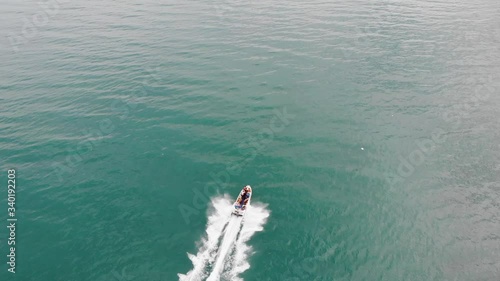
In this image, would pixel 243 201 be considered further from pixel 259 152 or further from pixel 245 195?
pixel 259 152

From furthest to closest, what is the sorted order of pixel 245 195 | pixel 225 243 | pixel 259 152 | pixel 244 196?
pixel 259 152 → pixel 245 195 → pixel 244 196 → pixel 225 243

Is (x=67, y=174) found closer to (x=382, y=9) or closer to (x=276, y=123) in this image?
(x=276, y=123)

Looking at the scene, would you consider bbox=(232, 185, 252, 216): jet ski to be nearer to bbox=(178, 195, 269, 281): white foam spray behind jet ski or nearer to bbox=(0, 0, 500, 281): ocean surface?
bbox=(178, 195, 269, 281): white foam spray behind jet ski

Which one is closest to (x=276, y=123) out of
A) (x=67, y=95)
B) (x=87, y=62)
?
(x=67, y=95)

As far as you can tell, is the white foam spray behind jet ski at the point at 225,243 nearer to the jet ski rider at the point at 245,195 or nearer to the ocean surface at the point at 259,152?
the ocean surface at the point at 259,152

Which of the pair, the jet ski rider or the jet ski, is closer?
the jet ski

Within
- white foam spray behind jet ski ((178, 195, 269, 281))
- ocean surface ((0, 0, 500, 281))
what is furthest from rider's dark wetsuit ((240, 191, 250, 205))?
ocean surface ((0, 0, 500, 281))

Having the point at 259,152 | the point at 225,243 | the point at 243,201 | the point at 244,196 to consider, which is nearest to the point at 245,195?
the point at 244,196
